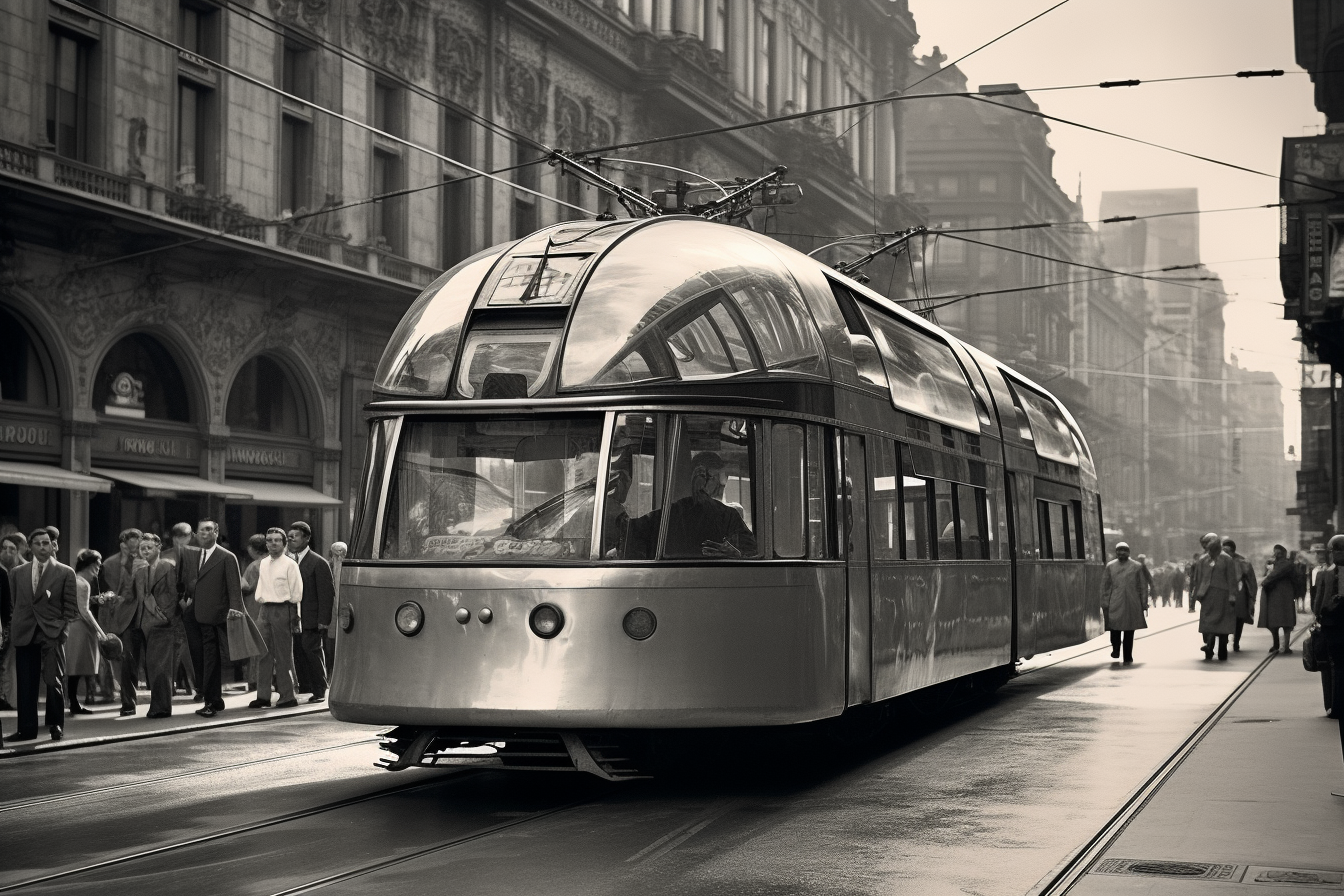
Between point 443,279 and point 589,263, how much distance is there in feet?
3.26

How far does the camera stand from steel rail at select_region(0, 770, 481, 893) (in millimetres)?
7824

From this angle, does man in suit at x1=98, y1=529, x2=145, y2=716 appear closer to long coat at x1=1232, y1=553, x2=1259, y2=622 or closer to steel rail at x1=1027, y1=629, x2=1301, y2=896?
steel rail at x1=1027, y1=629, x2=1301, y2=896

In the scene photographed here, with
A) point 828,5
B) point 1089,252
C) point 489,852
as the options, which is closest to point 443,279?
point 489,852

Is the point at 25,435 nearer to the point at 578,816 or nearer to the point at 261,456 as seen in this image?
the point at 261,456

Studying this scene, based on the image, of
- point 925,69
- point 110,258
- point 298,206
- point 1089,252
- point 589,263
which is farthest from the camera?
point 1089,252

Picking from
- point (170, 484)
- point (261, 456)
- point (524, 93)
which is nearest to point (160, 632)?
point (170, 484)

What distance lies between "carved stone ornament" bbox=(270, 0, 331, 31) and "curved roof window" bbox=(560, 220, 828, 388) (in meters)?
19.2

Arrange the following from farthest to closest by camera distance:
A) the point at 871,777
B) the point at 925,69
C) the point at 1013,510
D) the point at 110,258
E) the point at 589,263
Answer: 1. the point at 925,69
2. the point at 110,258
3. the point at 1013,510
4. the point at 871,777
5. the point at 589,263

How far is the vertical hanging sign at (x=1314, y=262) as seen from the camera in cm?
2830

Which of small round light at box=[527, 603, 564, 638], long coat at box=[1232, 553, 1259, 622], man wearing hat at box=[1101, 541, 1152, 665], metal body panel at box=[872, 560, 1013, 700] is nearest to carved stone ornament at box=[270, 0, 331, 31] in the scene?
man wearing hat at box=[1101, 541, 1152, 665]

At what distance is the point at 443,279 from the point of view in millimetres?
10719

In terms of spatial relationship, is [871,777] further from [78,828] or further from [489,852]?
[78,828]

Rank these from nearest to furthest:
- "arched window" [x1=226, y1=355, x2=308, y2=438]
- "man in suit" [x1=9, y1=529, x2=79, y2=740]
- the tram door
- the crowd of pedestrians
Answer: the tram door → "man in suit" [x1=9, y1=529, x2=79, y2=740] → the crowd of pedestrians → "arched window" [x1=226, y1=355, x2=308, y2=438]

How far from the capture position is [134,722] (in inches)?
621
